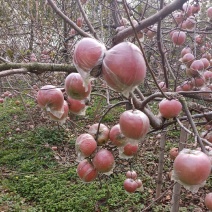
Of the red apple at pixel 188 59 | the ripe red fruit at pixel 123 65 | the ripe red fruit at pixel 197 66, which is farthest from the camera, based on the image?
the red apple at pixel 188 59

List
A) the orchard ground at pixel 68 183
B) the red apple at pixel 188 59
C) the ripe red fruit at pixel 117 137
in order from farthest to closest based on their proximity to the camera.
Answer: the orchard ground at pixel 68 183, the red apple at pixel 188 59, the ripe red fruit at pixel 117 137

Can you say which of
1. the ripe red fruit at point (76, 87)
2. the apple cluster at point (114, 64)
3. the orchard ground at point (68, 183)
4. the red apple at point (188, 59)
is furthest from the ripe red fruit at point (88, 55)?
the orchard ground at point (68, 183)

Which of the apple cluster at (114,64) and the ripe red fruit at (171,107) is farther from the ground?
the apple cluster at (114,64)

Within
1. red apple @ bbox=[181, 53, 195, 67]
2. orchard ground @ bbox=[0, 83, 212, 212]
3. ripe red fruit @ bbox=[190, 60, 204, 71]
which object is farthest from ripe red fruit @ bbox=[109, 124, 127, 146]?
orchard ground @ bbox=[0, 83, 212, 212]

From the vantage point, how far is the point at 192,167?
35.6 inches

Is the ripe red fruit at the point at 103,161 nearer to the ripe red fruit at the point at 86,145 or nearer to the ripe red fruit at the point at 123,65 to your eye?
the ripe red fruit at the point at 86,145

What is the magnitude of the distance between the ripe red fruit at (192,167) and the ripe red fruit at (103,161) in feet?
1.33

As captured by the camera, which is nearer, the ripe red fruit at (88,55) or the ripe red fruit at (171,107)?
the ripe red fruit at (88,55)

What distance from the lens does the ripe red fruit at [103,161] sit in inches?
50.8

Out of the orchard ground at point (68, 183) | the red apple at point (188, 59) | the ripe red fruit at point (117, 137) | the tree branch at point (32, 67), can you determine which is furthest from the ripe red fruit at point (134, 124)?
the orchard ground at point (68, 183)

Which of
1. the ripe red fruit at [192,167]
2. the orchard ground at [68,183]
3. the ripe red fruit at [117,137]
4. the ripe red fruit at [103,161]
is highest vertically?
the ripe red fruit at [192,167]

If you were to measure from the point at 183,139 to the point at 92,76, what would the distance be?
1993 millimetres

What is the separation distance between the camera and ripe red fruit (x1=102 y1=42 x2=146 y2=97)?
0.78 metres

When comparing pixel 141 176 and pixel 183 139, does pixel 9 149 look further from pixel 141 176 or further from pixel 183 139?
pixel 183 139
